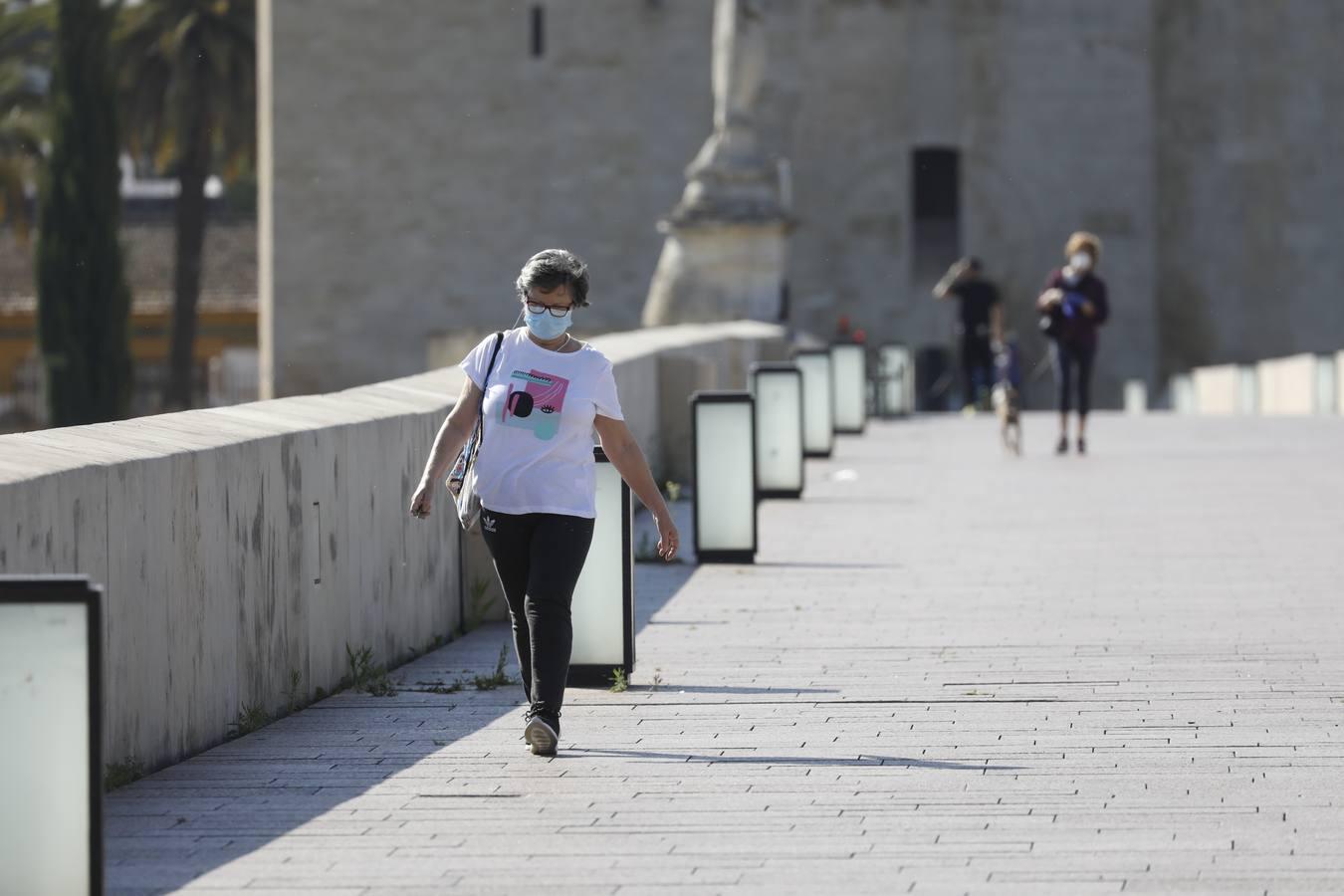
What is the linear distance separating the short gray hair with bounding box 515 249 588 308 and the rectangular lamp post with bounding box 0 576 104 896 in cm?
278

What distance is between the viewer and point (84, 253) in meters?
45.4

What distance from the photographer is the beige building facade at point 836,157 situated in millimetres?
44406

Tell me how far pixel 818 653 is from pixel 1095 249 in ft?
35.8

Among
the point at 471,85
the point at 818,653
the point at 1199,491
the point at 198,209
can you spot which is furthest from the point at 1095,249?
the point at 198,209

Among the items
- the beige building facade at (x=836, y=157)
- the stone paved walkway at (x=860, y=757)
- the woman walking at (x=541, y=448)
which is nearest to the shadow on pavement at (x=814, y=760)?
the stone paved walkway at (x=860, y=757)

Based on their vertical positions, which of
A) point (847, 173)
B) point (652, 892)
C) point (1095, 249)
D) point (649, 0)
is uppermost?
point (649, 0)

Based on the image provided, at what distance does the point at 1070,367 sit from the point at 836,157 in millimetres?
24226

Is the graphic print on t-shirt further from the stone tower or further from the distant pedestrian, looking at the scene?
the stone tower

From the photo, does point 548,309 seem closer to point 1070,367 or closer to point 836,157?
point 1070,367

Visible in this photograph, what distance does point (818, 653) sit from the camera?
31.9 ft

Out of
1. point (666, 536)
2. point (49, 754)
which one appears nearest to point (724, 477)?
point (666, 536)

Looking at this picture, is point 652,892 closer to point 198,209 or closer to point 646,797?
point 646,797

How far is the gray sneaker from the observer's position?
739cm

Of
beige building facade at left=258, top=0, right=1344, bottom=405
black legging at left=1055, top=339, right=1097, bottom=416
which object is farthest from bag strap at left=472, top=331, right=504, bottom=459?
beige building facade at left=258, top=0, right=1344, bottom=405
